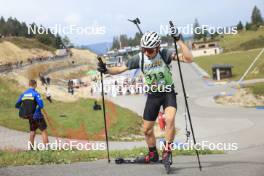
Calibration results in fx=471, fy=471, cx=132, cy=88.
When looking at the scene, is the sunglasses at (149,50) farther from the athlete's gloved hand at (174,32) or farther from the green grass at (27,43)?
the green grass at (27,43)

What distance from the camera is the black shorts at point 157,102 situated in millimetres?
9031

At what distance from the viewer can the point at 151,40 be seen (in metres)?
8.85

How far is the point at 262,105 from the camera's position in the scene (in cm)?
4500

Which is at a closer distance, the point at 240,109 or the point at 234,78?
the point at 240,109

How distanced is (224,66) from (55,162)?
65.9 metres

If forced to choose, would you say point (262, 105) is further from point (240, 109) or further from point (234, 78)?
point (234, 78)

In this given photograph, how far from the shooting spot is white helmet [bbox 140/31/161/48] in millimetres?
8852

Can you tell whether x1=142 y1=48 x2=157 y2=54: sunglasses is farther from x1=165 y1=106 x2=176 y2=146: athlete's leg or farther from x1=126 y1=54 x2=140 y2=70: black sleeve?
x1=165 y1=106 x2=176 y2=146: athlete's leg

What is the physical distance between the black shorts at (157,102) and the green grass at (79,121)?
1626 cm

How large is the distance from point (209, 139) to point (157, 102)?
17.5 meters

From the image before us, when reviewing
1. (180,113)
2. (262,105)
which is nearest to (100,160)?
(180,113)

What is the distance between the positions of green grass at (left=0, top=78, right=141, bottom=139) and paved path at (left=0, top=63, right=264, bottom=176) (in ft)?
11.5

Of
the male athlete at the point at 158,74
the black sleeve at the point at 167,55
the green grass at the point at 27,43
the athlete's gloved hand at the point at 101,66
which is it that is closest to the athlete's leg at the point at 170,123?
the male athlete at the point at 158,74

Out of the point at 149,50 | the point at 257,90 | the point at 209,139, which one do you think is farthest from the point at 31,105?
the point at 257,90
